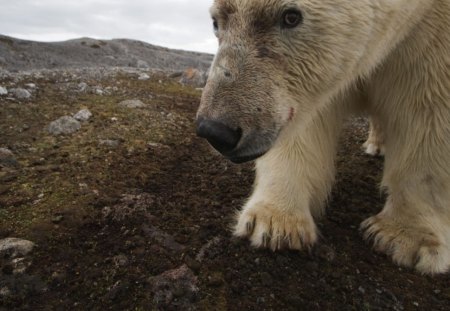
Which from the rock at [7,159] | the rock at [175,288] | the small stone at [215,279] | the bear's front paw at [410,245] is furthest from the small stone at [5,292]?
the bear's front paw at [410,245]

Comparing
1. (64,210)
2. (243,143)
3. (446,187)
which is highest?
(243,143)

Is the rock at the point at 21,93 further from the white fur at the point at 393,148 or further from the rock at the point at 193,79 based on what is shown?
the white fur at the point at 393,148

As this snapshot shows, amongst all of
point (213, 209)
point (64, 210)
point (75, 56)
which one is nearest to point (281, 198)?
point (213, 209)

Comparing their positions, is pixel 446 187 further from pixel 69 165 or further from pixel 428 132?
pixel 69 165

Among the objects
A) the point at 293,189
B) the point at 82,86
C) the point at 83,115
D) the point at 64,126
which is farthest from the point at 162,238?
the point at 82,86

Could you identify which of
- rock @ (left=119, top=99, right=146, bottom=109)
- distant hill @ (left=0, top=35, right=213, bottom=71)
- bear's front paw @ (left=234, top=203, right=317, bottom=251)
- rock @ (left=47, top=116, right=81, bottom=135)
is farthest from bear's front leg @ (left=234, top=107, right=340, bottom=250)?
distant hill @ (left=0, top=35, right=213, bottom=71)

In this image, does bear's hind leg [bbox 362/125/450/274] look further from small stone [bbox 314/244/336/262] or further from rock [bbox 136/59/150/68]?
rock [bbox 136/59/150/68]

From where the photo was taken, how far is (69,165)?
10.5ft

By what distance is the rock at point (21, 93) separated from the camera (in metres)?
4.71

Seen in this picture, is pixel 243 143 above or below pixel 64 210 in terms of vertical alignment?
above

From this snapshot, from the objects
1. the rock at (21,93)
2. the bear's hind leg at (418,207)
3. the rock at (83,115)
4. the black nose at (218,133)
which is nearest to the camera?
the black nose at (218,133)

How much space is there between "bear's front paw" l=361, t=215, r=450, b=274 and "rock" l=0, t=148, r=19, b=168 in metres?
2.37

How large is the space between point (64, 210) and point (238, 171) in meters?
1.39

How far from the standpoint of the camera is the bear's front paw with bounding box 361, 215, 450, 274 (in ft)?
8.35
